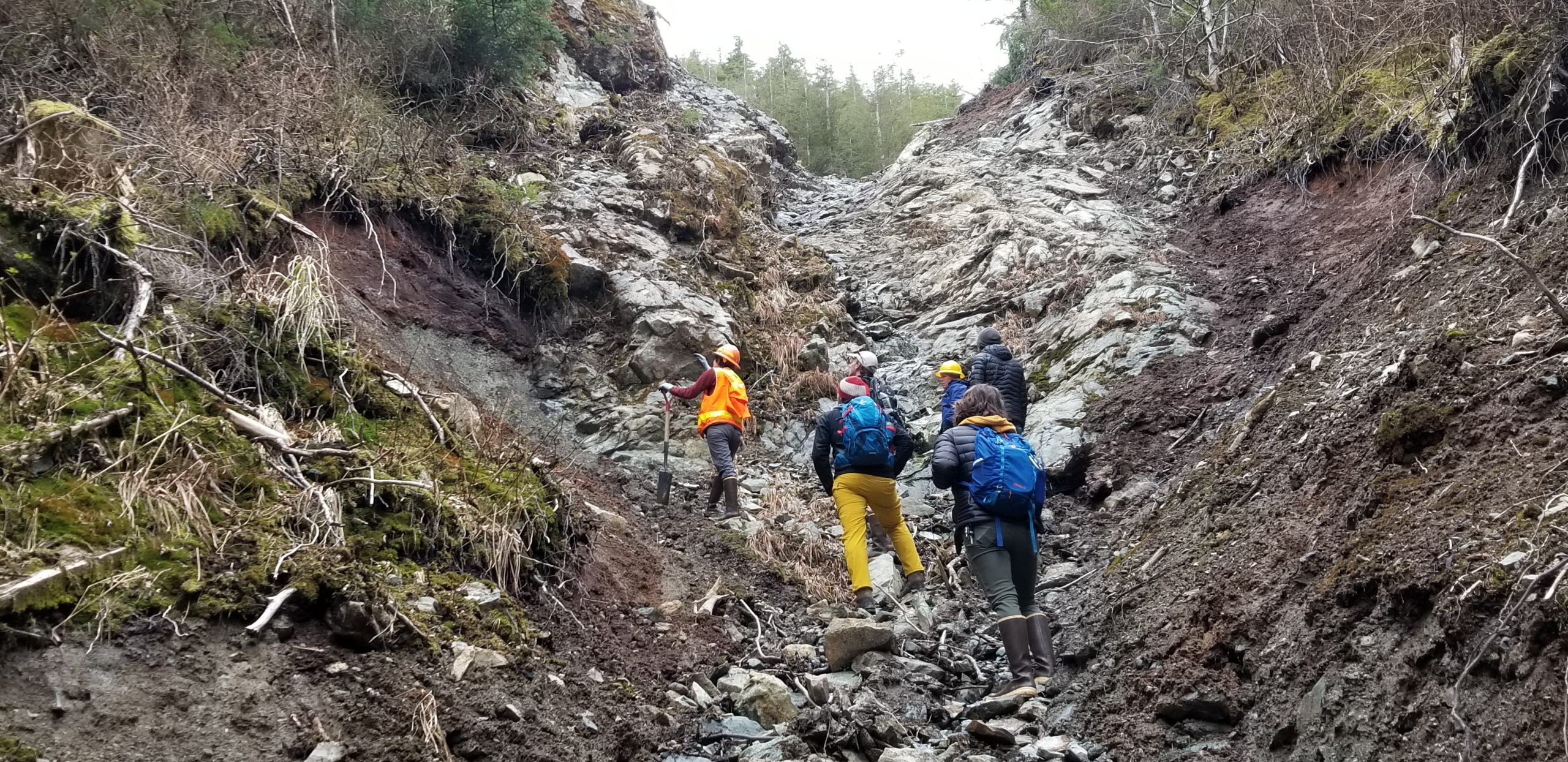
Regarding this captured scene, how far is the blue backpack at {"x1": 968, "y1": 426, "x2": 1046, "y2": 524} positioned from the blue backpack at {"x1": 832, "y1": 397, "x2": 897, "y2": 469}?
991 millimetres

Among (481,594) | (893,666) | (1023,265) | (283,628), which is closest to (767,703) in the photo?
(893,666)

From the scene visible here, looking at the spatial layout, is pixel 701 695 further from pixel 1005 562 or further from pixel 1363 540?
pixel 1363 540

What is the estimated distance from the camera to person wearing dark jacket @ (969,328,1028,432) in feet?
26.8

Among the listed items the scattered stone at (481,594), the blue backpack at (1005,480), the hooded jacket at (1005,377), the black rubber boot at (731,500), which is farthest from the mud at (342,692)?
the hooded jacket at (1005,377)

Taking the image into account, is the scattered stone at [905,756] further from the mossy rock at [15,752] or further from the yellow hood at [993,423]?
the mossy rock at [15,752]

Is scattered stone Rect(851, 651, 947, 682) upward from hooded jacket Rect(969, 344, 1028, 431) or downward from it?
downward

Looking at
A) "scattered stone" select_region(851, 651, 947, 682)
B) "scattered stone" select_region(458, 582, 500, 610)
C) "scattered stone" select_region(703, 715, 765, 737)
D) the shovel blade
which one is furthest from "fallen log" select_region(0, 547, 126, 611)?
the shovel blade

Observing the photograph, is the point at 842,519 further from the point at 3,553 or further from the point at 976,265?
the point at 976,265

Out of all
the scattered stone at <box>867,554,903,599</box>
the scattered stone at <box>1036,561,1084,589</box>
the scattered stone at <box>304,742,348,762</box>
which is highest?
the scattered stone at <box>304,742,348,762</box>

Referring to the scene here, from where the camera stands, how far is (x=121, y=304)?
15.4 feet

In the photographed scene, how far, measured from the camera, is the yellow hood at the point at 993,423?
550 centimetres

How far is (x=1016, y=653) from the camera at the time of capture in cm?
483

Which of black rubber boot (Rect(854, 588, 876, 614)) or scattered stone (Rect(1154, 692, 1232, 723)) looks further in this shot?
black rubber boot (Rect(854, 588, 876, 614))

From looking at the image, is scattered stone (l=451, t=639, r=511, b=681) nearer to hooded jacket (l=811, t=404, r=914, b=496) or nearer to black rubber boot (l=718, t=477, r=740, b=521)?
hooded jacket (l=811, t=404, r=914, b=496)
